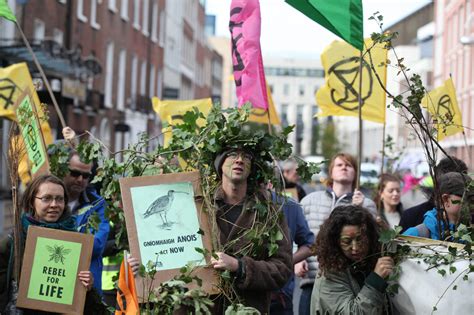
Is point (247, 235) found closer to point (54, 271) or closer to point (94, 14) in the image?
point (54, 271)

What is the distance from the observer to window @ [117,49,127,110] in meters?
41.6

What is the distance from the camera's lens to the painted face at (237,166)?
5.60 m

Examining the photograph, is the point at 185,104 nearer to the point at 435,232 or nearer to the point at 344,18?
the point at 344,18

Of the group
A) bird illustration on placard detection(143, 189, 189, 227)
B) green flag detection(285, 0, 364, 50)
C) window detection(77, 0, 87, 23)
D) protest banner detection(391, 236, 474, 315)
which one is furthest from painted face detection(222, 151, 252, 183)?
window detection(77, 0, 87, 23)

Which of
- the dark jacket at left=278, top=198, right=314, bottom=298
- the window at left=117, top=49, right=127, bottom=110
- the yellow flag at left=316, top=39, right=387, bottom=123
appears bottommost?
the dark jacket at left=278, top=198, right=314, bottom=298

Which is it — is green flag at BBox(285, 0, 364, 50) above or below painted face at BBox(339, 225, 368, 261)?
above

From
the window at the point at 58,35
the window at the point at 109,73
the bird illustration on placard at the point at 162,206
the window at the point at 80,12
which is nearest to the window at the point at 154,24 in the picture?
the window at the point at 109,73

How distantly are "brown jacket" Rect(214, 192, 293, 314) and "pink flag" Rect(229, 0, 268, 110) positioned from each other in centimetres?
239

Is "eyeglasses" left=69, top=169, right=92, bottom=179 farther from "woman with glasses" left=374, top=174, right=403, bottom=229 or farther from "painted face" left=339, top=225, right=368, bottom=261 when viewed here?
"woman with glasses" left=374, top=174, right=403, bottom=229

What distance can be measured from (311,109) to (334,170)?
495 feet

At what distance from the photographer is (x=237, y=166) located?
221 inches

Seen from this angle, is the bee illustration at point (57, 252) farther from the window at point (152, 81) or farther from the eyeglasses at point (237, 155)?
the window at point (152, 81)

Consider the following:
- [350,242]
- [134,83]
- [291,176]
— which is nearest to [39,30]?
[134,83]

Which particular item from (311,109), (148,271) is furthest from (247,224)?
(311,109)
